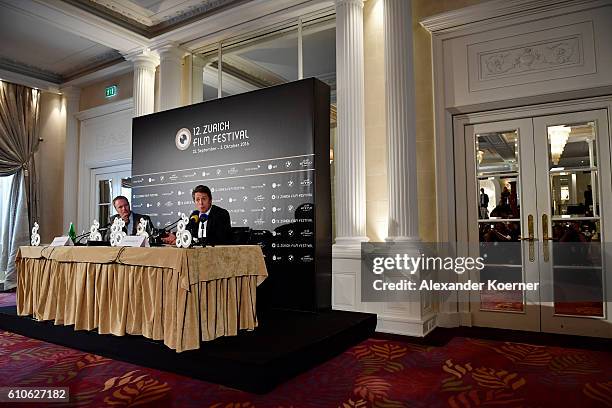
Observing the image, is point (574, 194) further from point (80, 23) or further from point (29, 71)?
point (29, 71)

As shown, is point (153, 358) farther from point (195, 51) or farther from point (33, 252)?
point (195, 51)

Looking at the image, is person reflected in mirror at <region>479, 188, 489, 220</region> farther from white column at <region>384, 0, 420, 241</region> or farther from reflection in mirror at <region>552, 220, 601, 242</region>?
white column at <region>384, 0, 420, 241</region>

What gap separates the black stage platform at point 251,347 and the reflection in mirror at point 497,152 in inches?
76.7

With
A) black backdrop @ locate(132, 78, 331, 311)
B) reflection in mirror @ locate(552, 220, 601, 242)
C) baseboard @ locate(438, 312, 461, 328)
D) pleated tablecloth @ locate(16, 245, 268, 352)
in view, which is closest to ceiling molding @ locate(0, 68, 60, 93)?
black backdrop @ locate(132, 78, 331, 311)

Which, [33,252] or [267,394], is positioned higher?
[33,252]

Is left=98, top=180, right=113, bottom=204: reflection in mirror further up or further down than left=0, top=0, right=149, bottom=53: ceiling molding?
further down

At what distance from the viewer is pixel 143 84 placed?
22.2 feet

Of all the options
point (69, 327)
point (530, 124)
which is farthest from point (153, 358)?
point (530, 124)

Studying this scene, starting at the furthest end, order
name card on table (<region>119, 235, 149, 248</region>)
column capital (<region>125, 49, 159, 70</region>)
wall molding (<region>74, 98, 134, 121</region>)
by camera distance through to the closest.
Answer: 1. wall molding (<region>74, 98, 134, 121</region>)
2. column capital (<region>125, 49, 159, 70</region>)
3. name card on table (<region>119, 235, 149, 248</region>)

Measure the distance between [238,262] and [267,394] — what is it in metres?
0.98

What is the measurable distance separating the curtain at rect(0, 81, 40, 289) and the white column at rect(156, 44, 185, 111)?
3.19 meters

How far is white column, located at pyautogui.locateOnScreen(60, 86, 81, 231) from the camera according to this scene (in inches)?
312

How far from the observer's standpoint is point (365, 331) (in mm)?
4055

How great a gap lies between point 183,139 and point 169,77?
4.22 feet
